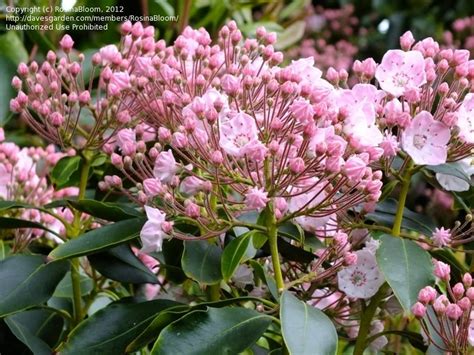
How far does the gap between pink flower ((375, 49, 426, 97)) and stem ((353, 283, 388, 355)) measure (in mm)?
240

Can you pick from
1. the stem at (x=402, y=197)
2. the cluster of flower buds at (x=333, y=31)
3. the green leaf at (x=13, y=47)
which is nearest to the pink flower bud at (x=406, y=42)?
the stem at (x=402, y=197)

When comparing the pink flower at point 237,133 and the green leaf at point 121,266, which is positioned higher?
the pink flower at point 237,133

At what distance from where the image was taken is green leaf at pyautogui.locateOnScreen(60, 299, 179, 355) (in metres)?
0.99

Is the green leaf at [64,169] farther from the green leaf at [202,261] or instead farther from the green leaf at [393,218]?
the green leaf at [393,218]

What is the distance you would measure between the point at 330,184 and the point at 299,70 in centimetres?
15

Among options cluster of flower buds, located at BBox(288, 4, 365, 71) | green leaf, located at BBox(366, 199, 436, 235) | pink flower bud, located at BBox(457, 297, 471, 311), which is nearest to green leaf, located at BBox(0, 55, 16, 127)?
green leaf, located at BBox(366, 199, 436, 235)

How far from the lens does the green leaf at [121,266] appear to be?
1.13 meters

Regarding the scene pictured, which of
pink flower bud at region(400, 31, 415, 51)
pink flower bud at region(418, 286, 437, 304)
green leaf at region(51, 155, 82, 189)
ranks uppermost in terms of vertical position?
pink flower bud at region(400, 31, 415, 51)

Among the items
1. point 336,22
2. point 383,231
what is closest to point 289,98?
point 383,231

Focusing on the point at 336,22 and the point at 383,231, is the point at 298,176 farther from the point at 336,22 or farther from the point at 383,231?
the point at 336,22

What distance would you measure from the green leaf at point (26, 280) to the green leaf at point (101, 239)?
0.08 m

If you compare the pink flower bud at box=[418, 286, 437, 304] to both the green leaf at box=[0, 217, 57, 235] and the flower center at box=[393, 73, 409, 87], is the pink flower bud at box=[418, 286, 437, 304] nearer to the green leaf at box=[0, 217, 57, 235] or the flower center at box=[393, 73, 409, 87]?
the flower center at box=[393, 73, 409, 87]

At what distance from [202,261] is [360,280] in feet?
0.63

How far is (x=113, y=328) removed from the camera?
1.02m
